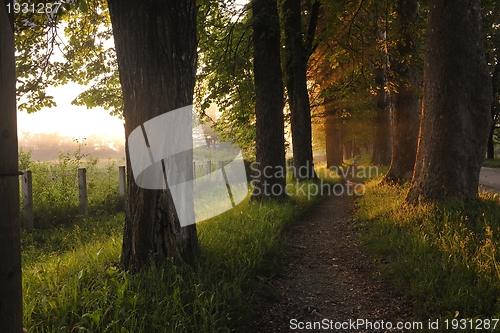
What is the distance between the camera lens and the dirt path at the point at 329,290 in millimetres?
3256

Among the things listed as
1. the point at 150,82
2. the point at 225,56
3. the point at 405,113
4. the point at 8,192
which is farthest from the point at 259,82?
the point at 8,192

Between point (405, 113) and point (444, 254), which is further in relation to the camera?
point (405, 113)

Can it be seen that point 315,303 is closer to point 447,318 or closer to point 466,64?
point 447,318

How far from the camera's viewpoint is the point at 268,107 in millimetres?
8328

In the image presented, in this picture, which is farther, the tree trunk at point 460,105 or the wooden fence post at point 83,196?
the wooden fence post at point 83,196

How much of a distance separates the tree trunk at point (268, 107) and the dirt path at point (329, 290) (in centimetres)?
226

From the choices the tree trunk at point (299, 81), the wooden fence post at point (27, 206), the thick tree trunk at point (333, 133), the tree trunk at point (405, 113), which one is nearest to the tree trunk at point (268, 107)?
the tree trunk at point (299, 81)

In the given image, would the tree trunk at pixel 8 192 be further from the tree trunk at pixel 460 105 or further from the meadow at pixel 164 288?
the tree trunk at pixel 460 105

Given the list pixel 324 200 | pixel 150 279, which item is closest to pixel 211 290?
pixel 150 279

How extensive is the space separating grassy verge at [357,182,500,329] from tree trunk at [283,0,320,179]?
6.25 meters

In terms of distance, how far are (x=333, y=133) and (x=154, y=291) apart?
19.1 meters

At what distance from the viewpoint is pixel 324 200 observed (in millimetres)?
10828

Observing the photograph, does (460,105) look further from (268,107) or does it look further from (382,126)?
(382,126)

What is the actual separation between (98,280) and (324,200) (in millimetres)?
8653
